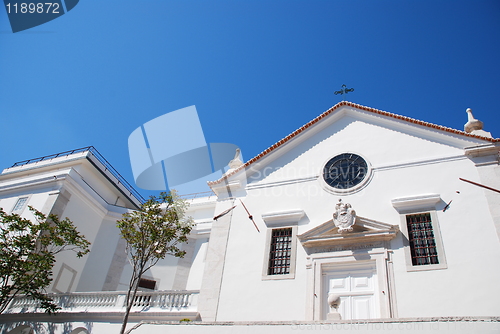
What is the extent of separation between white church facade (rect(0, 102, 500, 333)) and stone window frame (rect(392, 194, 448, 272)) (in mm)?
35

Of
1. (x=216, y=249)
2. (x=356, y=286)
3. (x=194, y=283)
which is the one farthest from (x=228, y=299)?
(x=194, y=283)

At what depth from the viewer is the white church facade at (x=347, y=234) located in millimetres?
12961

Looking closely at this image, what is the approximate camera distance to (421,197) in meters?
14.8

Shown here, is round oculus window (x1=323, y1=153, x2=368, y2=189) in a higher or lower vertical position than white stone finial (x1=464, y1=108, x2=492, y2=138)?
lower

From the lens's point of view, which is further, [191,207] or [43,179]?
[191,207]

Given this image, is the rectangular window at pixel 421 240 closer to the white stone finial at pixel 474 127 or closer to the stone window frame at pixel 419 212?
the stone window frame at pixel 419 212

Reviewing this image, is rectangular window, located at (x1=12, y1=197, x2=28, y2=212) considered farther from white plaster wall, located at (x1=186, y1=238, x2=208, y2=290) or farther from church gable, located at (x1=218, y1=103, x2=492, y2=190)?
church gable, located at (x1=218, y1=103, x2=492, y2=190)

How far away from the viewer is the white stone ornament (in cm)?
1494

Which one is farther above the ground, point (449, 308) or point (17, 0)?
point (17, 0)

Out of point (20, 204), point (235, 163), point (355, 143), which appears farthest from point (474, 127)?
point (20, 204)

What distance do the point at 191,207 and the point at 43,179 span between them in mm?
9303

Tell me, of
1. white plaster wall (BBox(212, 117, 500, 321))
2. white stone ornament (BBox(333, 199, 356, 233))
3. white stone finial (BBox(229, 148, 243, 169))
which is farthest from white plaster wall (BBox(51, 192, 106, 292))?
white stone ornament (BBox(333, 199, 356, 233))

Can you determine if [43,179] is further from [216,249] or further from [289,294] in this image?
[289,294]

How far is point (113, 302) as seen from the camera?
17.3m
